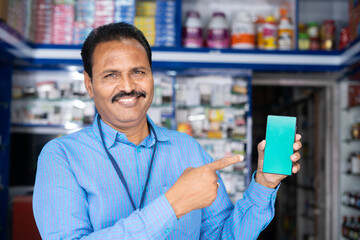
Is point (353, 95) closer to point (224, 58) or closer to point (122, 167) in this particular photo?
Answer: point (224, 58)

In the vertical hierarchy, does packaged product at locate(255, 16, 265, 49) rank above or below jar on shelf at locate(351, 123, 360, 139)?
above

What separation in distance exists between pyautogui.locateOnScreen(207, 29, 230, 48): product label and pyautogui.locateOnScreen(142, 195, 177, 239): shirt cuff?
3.67 meters

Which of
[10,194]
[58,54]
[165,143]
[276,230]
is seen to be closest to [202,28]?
[58,54]

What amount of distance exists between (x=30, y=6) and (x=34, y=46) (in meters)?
0.42

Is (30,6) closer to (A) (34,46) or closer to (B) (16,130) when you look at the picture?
(A) (34,46)

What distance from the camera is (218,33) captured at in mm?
4465

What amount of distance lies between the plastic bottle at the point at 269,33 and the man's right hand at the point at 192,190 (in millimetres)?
3647

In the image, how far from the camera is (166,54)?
437 centimetres

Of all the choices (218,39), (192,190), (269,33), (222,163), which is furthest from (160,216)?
(269,33)

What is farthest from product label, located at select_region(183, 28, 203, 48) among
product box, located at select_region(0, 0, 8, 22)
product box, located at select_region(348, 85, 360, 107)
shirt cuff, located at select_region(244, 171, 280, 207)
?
shirt cuff, located at select_region(244, 171, 280, 207)

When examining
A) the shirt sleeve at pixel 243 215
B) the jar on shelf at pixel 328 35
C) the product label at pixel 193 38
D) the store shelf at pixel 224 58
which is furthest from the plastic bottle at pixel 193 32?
the shirt sleeve at pixel 243 215

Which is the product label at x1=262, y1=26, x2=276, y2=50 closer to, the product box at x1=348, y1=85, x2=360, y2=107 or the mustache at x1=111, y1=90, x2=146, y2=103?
the product box at x1=348, y1=85, x2=360, y2=107

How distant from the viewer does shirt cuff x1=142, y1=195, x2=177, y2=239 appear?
955 mm

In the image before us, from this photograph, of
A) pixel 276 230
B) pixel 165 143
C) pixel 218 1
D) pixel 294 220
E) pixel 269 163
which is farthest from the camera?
pixel 276 230
